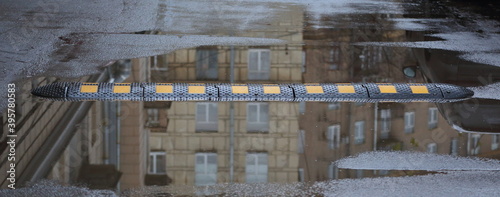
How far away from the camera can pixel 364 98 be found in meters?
9.01

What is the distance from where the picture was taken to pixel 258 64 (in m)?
10.3

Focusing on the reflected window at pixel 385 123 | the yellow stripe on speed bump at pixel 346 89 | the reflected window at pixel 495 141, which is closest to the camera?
the reflected window at pixel 495 141

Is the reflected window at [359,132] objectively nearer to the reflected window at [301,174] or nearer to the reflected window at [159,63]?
the reflected window at [301,174]

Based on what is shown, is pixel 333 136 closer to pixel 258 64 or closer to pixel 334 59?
pixel 258 64

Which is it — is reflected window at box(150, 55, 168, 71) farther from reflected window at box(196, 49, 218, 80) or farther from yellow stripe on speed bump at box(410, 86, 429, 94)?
yellow stripe on speed bump at box(410, 86, 429, 94)

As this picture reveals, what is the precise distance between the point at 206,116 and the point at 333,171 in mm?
1849

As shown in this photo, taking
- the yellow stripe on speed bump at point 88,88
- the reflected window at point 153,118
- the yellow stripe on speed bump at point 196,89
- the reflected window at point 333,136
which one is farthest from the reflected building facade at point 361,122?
the yellow stripe on speed bump at point 88,88

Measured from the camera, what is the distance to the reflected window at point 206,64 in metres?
9.96

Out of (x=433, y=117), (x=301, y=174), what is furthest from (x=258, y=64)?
(x=301, y=174)

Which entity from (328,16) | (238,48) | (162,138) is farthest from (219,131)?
(328,16)

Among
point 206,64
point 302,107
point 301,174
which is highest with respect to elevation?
point 206,64

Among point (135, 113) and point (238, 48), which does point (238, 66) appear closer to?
point (238, 48)

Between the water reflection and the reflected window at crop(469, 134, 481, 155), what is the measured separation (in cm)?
2

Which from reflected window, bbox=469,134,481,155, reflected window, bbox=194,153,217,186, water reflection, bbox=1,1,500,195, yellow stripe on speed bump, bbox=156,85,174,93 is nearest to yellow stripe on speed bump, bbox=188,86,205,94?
yellow stripe on speed bump, bbox=156,85,174,93
